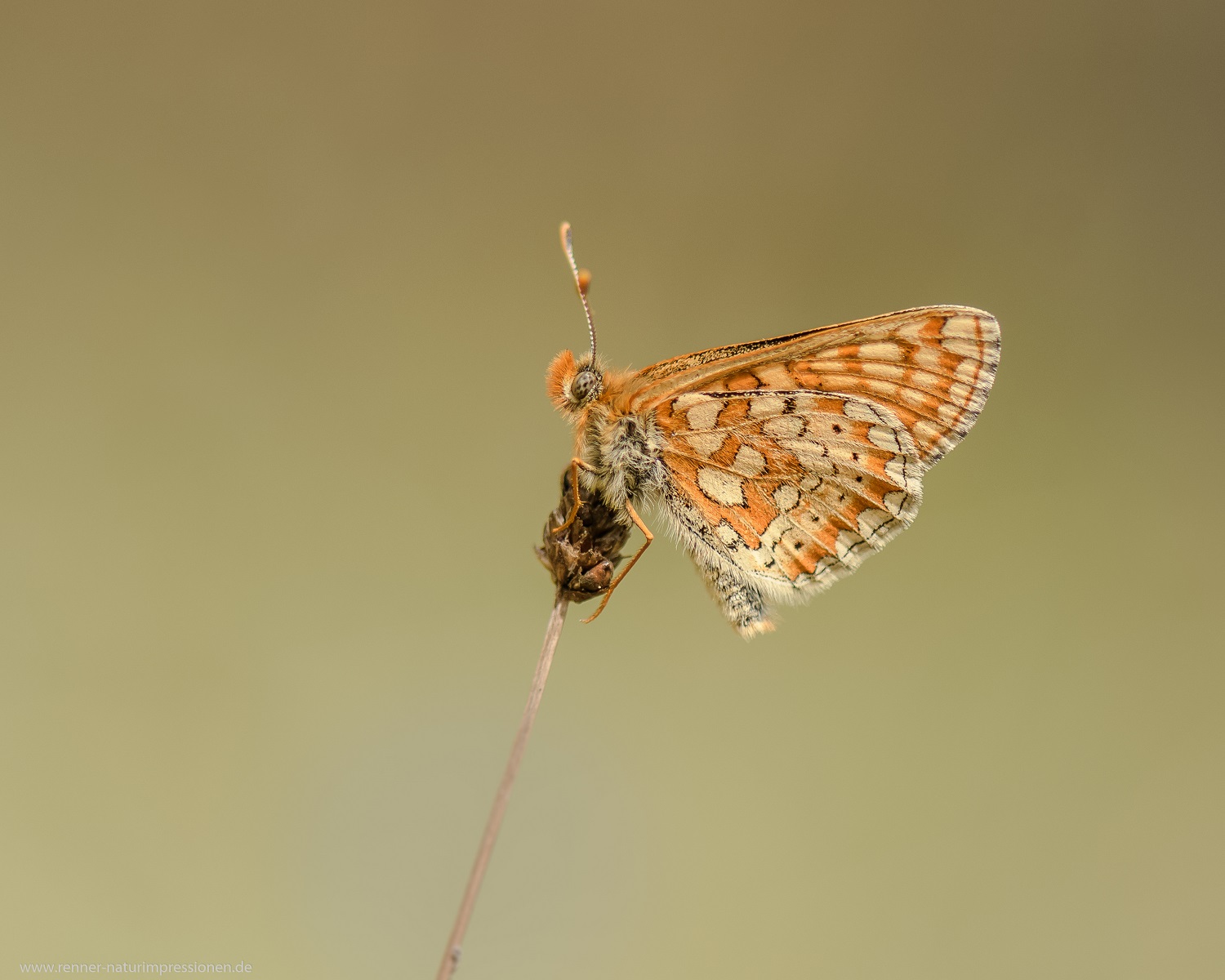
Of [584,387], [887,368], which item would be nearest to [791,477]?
[887,368]

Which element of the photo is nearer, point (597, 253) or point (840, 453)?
point (840, 453)

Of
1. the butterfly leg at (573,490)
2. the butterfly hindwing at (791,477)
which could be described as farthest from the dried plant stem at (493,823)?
the butterfly hindwing at (791,477)

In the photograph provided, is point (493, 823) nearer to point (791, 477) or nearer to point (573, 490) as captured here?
point (573, 490)

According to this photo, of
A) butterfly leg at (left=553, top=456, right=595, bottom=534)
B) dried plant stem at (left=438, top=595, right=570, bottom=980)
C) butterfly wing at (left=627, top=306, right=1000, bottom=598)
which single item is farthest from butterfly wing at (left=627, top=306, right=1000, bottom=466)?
dried plant stem at (left=438, top=595, right=570, bottom=980)

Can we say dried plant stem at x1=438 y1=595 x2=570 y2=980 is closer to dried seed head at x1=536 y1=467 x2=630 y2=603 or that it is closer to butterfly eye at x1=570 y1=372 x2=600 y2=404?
dried seed head at x1=536 y1=467 x2=630 y2=603

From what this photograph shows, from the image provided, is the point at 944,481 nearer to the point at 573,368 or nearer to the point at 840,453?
the point at 840,453

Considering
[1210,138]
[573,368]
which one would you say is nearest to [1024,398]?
[1210,138]
